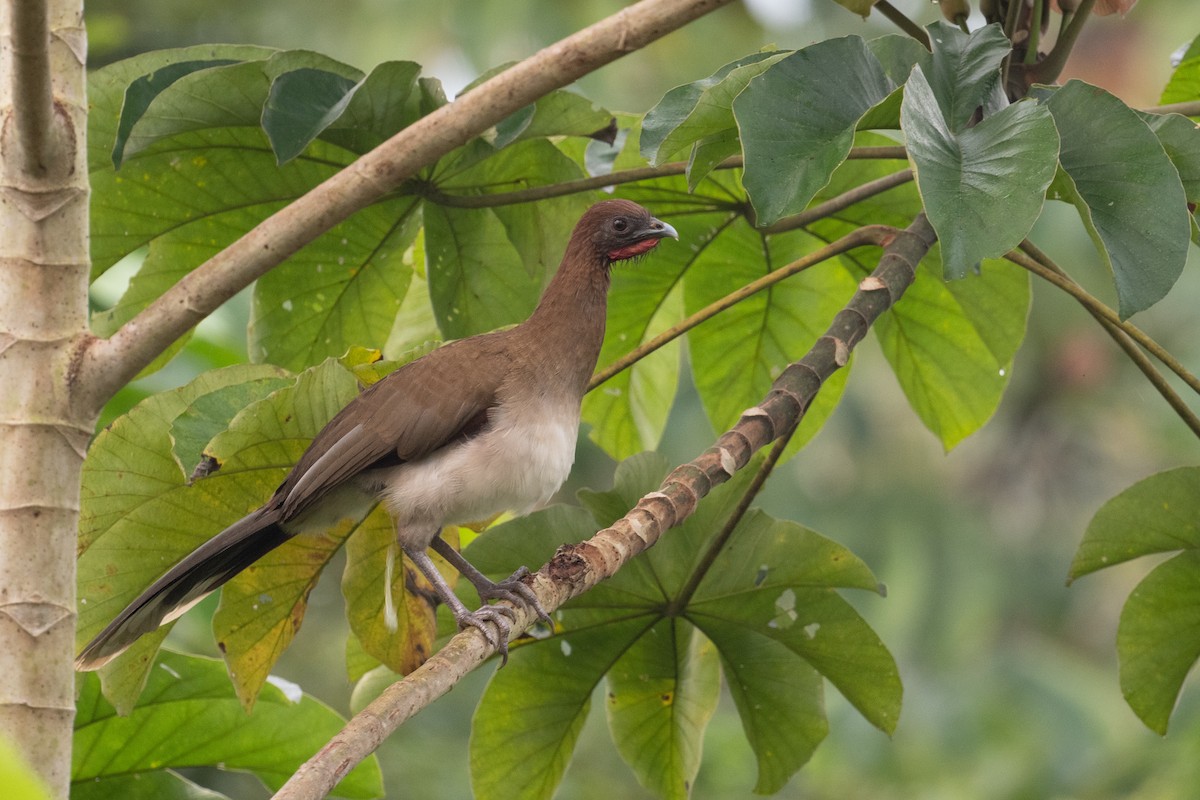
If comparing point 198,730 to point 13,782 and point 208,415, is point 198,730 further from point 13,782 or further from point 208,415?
point 13,782

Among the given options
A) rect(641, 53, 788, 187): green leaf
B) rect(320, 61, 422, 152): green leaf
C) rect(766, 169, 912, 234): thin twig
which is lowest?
rect(766, 169, 912, 234): thin twig

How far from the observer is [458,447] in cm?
254

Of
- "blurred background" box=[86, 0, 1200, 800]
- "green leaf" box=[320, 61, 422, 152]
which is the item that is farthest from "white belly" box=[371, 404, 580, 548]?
"blurred background" box=[86, 0, 1200, 800]

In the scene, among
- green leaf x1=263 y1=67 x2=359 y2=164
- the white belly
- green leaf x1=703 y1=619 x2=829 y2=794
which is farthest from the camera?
green leaf x1=703 y1=619 x2=829 y2=794

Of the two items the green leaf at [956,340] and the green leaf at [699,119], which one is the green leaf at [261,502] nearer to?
the green leaf at [699,119]

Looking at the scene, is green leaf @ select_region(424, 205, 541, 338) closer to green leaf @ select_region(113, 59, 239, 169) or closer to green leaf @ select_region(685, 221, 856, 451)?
green leaf @ select_region(685, 221, 856, 451)

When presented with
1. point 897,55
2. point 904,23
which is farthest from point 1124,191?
point 904,23

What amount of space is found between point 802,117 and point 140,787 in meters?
1.74

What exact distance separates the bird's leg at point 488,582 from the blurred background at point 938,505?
5120mm

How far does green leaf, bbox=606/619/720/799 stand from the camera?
2.61 m

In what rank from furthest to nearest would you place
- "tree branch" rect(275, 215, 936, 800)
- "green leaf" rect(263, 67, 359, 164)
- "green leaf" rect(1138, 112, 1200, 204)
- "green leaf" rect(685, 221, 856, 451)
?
"green leaf" rect(685, 221, 856, 451), "green leaf" rect(263, 67, 359, 164), "green leaf" rect(1138, 112, 1200, 204), "tree branch" rect(275, 215, 936, 800)

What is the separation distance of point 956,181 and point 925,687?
9750 mm

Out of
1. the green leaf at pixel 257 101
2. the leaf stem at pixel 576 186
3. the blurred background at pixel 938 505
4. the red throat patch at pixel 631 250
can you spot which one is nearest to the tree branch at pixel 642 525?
the leaf stem at pixel 576 186

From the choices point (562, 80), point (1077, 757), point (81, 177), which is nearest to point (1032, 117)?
point (562, 80)
